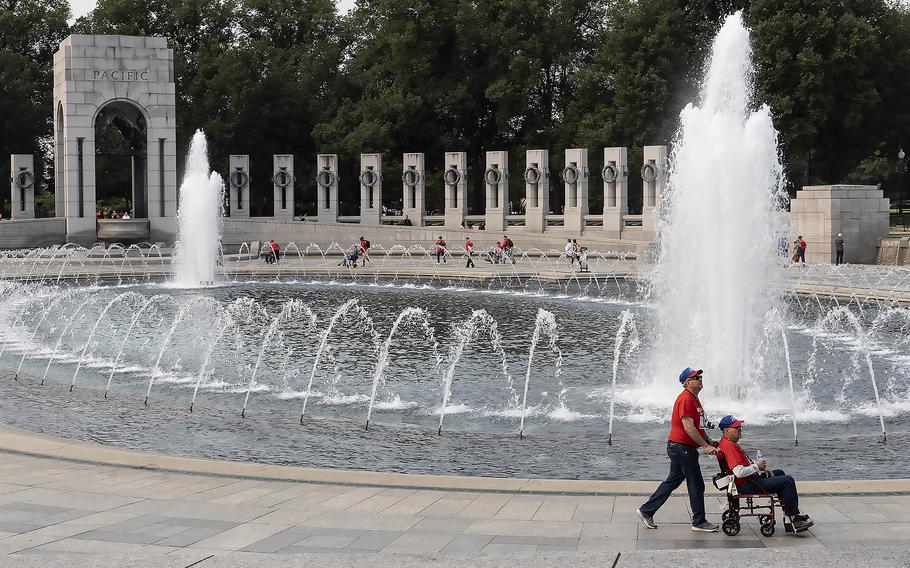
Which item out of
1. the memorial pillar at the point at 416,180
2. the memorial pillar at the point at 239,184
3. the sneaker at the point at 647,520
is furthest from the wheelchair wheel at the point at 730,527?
the memorial pillar at the point at 239,184

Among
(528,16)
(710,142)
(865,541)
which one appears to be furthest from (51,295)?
(528,16)

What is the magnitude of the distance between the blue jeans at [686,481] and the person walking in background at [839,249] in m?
38.2

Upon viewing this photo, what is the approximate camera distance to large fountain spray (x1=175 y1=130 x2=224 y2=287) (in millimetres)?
45750

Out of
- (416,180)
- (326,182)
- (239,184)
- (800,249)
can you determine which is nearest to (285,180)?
(326,182)

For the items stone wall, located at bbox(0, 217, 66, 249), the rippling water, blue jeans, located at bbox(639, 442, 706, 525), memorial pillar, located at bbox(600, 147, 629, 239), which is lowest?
the rippling water

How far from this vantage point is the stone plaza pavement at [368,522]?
30.9 ft

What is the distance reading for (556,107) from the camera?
242 ft

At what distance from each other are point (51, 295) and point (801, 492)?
29673mm

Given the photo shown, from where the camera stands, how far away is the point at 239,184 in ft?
207

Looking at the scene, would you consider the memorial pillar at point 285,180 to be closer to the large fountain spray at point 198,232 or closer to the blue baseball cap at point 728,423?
the large fountain spray at point 198,232

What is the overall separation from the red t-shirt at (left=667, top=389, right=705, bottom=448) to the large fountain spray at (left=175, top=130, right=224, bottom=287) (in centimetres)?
3431

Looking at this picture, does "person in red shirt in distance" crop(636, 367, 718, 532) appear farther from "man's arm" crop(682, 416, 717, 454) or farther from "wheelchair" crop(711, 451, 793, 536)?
"wheelchair" crop(711, 451, 793, 536)

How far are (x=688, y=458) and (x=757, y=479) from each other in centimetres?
63

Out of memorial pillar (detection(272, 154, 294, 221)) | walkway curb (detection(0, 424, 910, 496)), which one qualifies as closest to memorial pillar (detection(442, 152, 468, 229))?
memorial pillar (detection(272, 154, 294, 221))
